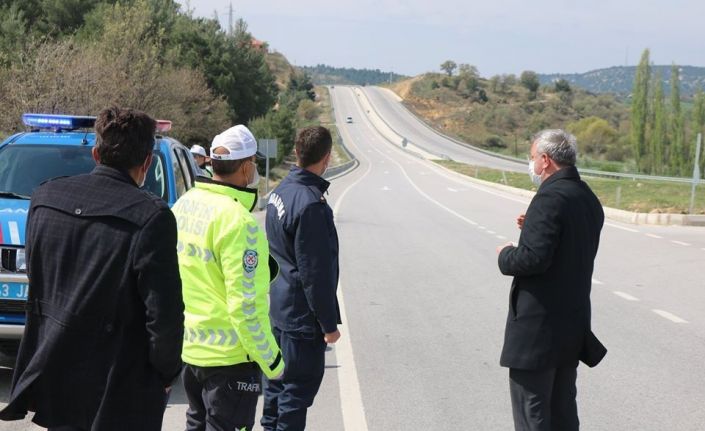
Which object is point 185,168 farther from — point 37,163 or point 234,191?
point 234,191

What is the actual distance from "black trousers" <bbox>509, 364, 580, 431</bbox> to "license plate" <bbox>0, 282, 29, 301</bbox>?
3.58m

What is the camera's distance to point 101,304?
2764 millimetres

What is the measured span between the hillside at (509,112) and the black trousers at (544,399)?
113 m

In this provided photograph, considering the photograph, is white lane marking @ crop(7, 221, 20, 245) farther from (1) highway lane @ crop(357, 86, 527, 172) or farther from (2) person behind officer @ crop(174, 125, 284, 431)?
(1) highway lane @ crop(357, 86, 527, 172)

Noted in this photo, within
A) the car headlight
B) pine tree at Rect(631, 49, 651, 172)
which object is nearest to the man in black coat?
the car headlight

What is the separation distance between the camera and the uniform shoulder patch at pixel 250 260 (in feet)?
11.3

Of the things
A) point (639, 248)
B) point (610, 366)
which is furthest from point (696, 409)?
point (639, 248)

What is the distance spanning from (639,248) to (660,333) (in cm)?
886

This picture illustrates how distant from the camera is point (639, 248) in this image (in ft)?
56.1

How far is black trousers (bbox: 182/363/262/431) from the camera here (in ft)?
11.9

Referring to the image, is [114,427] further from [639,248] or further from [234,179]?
[639,248]

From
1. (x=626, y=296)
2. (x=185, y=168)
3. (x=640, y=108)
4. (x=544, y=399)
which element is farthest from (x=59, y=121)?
(x=640, y=108)

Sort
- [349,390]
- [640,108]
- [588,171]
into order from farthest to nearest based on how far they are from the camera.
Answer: [640,108], [588,171], [349,390]

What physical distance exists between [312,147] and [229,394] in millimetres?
1484
